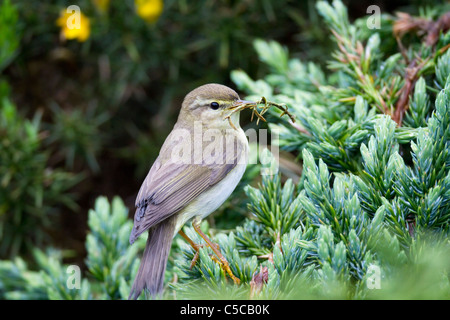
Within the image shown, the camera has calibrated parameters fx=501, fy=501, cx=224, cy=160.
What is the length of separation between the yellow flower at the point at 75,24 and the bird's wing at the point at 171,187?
4.76 feet

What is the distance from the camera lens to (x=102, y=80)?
4219 millimetres

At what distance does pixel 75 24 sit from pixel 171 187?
1732 mm

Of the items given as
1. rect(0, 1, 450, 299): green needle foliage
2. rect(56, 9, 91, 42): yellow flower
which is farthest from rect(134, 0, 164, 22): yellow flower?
rect(0, 1, 450, 299): green needle foliage

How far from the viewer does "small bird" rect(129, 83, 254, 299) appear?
245 cm

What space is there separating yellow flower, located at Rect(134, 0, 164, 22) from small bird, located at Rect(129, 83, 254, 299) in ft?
3.33

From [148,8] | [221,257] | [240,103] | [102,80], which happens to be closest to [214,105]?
[240,103]

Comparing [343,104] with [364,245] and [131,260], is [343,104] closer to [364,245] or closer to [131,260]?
[364,245]

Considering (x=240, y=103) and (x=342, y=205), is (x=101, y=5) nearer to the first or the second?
(x=240, y=103)

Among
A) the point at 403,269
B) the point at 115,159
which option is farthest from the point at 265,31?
the point at 403,269

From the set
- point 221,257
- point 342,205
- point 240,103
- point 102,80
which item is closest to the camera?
point 342,205

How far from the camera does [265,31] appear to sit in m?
4.20

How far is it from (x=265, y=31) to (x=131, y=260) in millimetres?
2262

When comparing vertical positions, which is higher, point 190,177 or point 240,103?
point 240,103

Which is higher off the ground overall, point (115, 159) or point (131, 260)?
point (115, 159)
